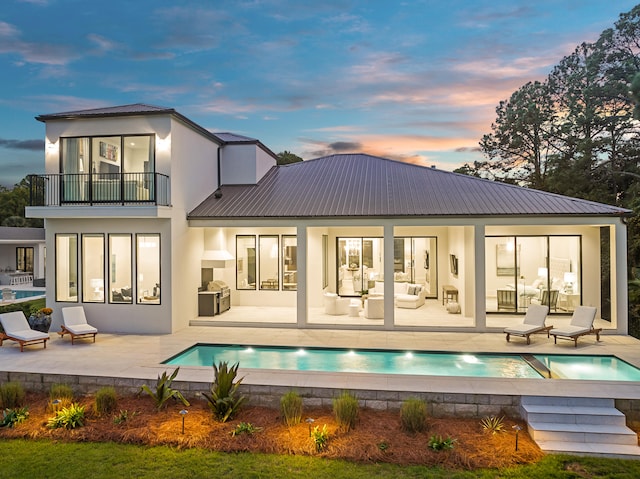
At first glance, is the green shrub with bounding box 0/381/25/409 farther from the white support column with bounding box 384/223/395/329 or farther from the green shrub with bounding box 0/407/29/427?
the white support column with bounding box 384/223/395/329

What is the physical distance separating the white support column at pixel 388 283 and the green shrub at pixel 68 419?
8.12 m

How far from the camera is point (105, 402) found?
7.30 metres

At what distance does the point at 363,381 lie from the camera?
778 centimetres

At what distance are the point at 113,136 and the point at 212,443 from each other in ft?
31.9

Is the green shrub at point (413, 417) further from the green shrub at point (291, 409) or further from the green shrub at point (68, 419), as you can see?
the green shrub at point (68, 419)

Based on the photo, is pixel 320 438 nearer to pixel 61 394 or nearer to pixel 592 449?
pixel 592 449

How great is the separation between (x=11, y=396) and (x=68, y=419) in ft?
5.55

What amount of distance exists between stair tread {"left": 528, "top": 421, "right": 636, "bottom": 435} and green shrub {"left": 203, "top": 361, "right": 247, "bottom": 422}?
476cm

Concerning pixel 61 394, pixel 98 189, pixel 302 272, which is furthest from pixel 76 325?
pixel 302 272

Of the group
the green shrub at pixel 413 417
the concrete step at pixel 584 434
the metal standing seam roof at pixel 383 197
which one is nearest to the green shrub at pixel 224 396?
the green shrub at pixel 413 417

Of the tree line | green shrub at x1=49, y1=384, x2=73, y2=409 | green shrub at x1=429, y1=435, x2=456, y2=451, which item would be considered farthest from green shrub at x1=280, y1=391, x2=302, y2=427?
the tree line

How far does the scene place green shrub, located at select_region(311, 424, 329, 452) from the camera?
613 cm

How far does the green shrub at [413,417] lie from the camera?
6.54 meters

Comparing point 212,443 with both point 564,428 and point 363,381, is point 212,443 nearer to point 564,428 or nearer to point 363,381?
point 363,381
